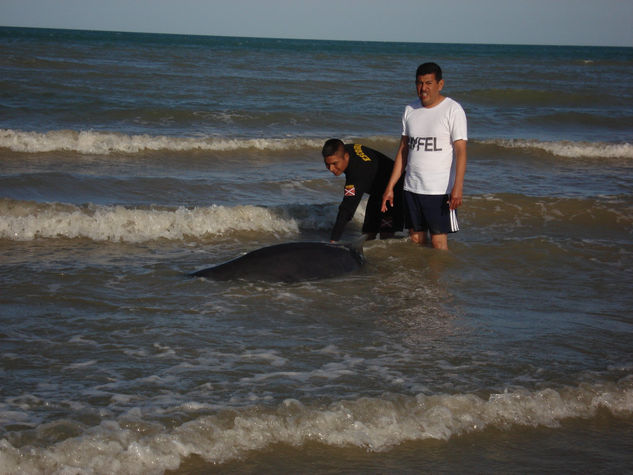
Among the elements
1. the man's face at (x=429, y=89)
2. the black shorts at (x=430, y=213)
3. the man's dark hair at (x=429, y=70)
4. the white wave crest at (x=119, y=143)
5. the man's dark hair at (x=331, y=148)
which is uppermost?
the man's dark hair at (x=429, y=70)

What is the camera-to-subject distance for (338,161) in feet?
20.7

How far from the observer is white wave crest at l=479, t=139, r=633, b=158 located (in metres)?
A: 14.8

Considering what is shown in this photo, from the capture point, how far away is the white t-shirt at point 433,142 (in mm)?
5969

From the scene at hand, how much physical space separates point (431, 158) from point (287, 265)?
60.7 inches

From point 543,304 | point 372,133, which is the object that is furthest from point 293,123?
point 543,304

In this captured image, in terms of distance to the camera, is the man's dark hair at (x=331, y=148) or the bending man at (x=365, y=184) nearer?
the man's dark hair at (x=331, y=148)

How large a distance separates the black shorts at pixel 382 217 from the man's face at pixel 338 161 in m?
0.60

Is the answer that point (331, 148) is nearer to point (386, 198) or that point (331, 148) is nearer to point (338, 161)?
point (338, 161)

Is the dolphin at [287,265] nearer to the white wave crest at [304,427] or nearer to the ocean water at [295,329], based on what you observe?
the ocean water at [295,329]

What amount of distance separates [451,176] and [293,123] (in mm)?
11773

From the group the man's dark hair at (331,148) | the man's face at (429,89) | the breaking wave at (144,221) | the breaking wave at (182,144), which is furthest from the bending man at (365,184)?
the breaking wave at (182,144)

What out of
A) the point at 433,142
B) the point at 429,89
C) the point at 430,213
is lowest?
the point at 430,213

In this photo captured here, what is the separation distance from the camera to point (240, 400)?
3.89 metres

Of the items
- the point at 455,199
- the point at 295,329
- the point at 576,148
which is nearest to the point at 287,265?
the point at 295,329
